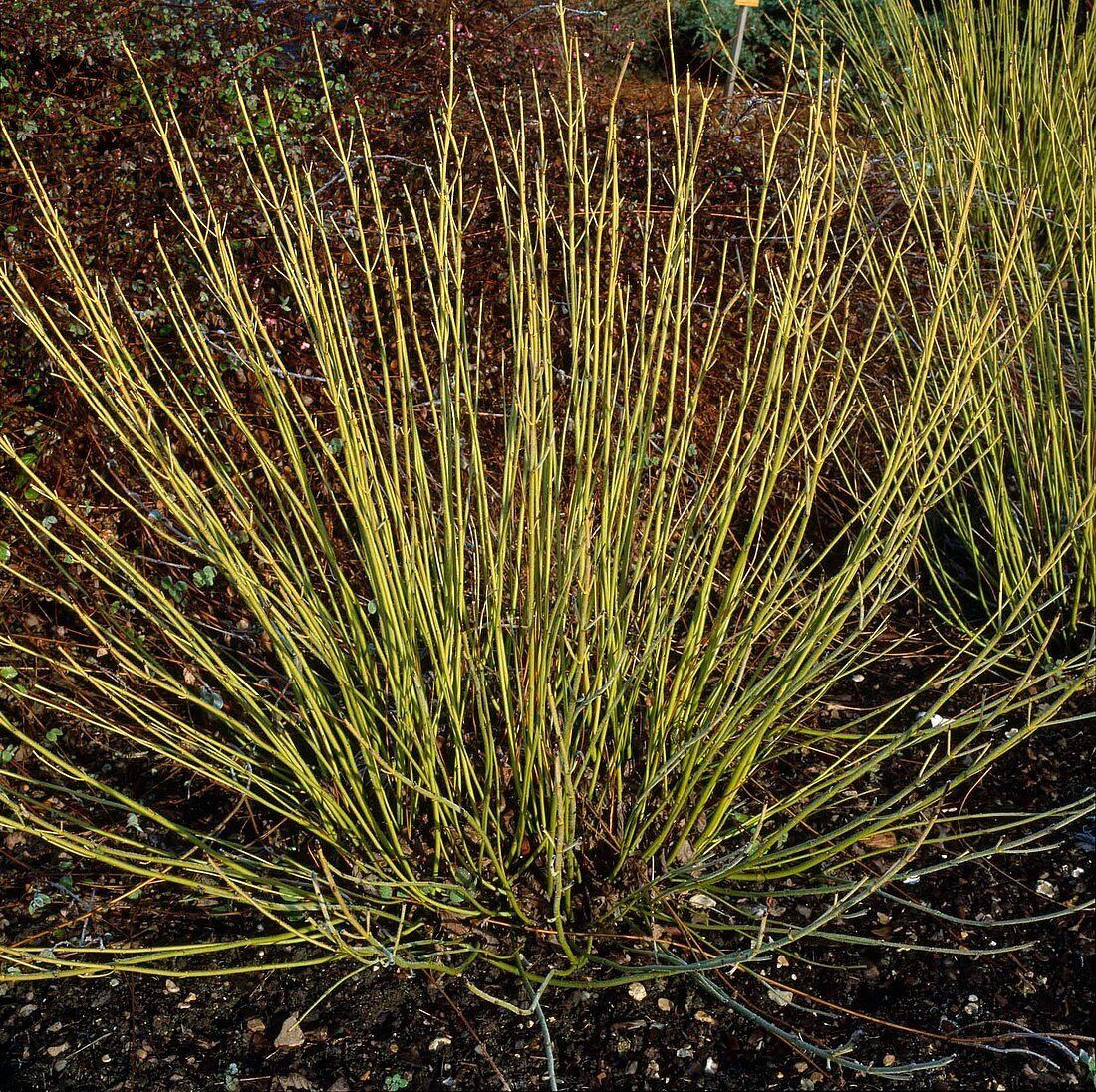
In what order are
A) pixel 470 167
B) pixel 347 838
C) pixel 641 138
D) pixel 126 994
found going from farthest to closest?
pixel 641 138 < pixel 470 167 < pixel 347 838 < pixel 126 994

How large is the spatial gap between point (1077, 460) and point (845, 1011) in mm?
1377

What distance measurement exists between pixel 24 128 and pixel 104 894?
1.90 m

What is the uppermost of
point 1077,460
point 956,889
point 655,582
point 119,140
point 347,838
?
point 119,140

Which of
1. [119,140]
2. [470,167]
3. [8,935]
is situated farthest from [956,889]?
[119,140]

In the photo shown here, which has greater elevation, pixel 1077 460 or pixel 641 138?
pixel 641 138

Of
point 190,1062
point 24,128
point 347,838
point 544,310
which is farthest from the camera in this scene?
point 24,128

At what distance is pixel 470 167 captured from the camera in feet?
10.4

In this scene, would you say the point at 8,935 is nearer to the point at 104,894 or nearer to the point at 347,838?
the point at 104,894

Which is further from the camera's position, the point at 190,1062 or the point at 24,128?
the point at 24,128

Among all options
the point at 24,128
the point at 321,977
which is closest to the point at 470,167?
the point at 24,128

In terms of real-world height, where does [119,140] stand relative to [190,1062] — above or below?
above

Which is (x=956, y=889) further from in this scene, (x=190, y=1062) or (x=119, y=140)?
(x=119, y=140)

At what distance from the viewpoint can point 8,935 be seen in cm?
179

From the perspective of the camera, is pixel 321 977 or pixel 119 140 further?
pixel 119 140
